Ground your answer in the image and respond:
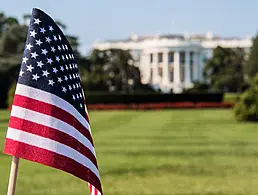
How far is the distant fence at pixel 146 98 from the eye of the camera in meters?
37.2

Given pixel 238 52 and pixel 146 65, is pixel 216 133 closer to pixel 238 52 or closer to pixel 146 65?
pixel 238 52

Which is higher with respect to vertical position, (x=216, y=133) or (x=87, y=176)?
(x=87, y=176)

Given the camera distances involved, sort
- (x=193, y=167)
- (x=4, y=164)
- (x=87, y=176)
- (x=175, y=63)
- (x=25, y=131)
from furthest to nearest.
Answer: (x=175, y=63)
(x=4, y=164)
(x=193, y=167)
(x=87, y=176)
(x=25, y=131)

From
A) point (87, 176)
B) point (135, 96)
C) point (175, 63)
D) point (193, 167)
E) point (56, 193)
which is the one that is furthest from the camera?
point (175, 63)

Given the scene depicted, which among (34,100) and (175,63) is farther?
(175,63)

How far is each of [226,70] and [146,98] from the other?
24270 millimetres

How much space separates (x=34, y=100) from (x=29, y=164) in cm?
707

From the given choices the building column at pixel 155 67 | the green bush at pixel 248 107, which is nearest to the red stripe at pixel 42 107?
the green bush at pixel 248 107

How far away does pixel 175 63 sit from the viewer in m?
85.7

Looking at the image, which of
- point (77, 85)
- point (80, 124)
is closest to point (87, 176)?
point (80, 124)

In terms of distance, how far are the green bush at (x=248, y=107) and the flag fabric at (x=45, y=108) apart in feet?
60.7

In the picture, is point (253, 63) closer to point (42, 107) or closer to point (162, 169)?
point (162, 169)

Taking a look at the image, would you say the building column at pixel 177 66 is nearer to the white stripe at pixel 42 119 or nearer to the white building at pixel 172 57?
the white building at pixel 172 57

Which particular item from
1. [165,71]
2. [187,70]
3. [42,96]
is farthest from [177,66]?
[42,96]
